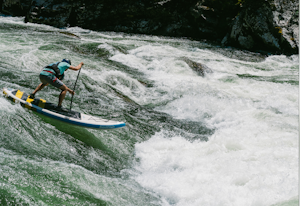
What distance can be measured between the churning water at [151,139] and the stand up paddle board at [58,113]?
7.7 inches

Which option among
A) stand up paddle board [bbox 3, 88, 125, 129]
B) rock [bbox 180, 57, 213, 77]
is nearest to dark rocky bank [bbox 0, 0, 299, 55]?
rock [bbox 180, 57, 213, 77]

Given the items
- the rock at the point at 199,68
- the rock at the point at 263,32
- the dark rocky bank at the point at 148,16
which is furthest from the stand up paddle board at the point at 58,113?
the dark rocky bank at the point at 148,16

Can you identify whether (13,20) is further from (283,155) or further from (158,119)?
(283,155)

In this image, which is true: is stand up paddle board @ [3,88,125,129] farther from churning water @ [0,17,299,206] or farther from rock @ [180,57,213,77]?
rock @ [180,57,213,77]

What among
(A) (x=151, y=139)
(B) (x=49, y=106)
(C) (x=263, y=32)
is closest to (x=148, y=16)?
(C) (x=263, y=32)

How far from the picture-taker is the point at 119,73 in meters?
10.5

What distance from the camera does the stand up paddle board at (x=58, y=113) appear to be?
6105 millimetres

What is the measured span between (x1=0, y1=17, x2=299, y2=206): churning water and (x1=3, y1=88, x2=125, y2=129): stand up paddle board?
0.64 ft

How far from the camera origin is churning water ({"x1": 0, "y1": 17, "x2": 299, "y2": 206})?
434 cm

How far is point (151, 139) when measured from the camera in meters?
6.88

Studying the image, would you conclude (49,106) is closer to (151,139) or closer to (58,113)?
(58,113)

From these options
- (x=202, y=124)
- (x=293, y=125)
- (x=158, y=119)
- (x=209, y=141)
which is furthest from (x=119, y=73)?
(x=293, y=125)

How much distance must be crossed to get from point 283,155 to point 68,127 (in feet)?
16.5

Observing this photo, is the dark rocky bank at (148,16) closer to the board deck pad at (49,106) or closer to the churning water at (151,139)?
the churning water at (151,139)
